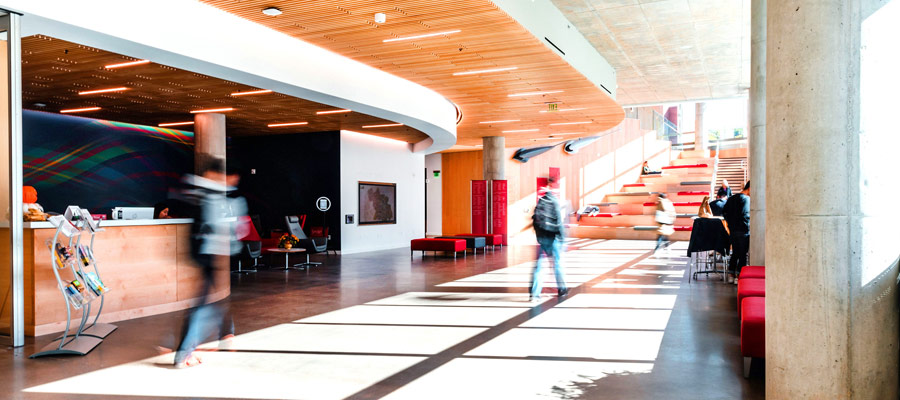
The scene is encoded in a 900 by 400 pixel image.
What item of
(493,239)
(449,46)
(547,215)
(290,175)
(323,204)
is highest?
(449,46)

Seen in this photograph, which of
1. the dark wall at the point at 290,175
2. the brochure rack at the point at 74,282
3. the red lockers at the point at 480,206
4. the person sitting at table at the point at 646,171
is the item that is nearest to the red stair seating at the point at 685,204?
the person sitting at table at the point at 646,171

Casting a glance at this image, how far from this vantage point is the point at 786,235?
3.33 meters

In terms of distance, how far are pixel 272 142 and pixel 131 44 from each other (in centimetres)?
1044

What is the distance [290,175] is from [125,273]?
10089 mm

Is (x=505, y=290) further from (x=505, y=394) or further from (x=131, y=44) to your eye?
(x=131, y=44)

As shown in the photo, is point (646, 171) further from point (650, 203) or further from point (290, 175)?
point (290, 175)

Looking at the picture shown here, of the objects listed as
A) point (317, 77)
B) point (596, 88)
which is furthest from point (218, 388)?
point (596, 88)

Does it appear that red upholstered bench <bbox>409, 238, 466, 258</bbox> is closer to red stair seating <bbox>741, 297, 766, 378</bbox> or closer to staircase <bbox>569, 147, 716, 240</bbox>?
staircase <bbox>569, 147, 716, 240</bbox>

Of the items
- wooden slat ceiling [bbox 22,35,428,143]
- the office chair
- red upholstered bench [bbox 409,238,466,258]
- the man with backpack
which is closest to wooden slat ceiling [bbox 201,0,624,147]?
wooden slat ceiling [bbox 22,35,428,143]

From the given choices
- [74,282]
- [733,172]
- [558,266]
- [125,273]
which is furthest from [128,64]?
[733,172]

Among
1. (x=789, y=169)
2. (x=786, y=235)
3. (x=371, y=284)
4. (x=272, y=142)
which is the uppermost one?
(x=272, y=142)

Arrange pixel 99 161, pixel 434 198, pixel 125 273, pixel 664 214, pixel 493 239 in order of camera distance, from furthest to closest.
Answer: pixel 434 198
pixel 493 239
pixel 99 161
pixel 664 214
pixel 125 273

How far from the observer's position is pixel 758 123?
8.30 meters

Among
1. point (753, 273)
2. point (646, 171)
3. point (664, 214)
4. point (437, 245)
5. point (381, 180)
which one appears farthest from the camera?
point (646, 171)
